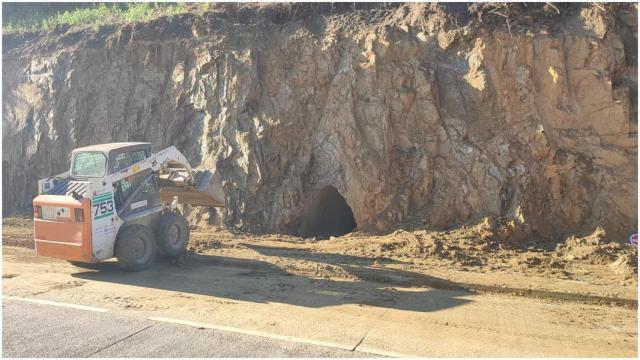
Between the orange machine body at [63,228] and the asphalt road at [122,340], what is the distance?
1.90m

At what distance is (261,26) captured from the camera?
1569cm

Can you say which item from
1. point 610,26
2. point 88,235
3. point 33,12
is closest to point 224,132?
point 88,235

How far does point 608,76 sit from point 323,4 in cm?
765

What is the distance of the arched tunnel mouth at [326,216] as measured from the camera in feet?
45.9

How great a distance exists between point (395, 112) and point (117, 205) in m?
7.01

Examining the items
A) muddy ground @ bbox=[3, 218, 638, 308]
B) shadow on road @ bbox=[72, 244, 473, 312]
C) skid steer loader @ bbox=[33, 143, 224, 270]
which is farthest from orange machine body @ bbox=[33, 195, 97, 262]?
muddy ground @ bbox=[3, 218, 638, 308]

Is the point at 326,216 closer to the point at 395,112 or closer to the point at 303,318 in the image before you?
→ the point at 395,112

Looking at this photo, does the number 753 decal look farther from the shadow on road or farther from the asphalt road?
the asphalt road

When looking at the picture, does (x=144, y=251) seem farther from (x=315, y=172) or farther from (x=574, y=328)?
(x=574, y=328)

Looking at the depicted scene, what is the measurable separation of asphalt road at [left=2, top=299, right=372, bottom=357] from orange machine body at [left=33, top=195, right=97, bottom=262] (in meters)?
1.90

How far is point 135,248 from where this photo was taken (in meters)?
10.1

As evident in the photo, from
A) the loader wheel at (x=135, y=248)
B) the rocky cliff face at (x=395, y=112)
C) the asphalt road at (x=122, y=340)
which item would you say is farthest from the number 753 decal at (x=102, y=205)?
the rocky cliff face at (x=395, y=112)

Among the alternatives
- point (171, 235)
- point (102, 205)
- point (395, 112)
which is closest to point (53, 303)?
point (102, 205)

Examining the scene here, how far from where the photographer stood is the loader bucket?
11.6m
